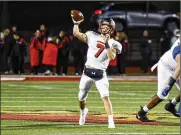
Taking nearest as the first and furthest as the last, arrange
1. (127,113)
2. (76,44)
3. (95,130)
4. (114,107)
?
(95,130)
(127,113)
(114,107)
(76,44)

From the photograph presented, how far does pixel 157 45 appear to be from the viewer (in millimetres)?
28766

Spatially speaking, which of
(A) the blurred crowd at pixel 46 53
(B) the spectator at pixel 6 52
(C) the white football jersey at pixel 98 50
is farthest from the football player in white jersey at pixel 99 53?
(B) the spectator at pixel 6 52

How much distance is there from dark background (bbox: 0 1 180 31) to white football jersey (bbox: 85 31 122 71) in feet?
55.2

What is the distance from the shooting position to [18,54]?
25.5m

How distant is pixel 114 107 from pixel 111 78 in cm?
933

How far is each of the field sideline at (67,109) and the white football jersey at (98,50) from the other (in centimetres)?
93

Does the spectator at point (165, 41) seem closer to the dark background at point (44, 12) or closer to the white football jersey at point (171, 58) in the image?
the dark background at point (44, 12)

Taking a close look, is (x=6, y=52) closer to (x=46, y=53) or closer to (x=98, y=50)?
(x=46, y=53)

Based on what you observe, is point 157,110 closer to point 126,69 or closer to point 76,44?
point 76,44

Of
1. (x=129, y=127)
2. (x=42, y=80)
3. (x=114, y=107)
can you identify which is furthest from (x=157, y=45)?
(x=129, y=127)

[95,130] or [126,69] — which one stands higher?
[95,130]

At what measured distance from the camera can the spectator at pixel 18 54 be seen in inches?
1002

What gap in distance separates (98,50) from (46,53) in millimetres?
13867

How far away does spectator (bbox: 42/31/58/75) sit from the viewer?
2530 centimetres
